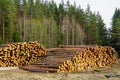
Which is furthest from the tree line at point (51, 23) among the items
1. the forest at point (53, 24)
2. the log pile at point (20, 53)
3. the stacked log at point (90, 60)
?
the log pile at point (20, 53)

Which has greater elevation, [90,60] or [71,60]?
[71,60]

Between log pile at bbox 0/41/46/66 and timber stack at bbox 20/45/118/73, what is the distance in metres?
0.85

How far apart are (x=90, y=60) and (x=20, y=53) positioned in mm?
4745

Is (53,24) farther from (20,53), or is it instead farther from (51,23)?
(20,53)

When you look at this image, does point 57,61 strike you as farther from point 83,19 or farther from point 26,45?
point 83,19

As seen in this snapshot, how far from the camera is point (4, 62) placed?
A: 23.2 metres

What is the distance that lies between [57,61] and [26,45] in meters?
3.13

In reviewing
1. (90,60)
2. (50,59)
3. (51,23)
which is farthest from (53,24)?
(50,59)

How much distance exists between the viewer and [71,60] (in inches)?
863

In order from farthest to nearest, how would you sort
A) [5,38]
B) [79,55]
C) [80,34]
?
1. [80,34]
2. [5,38]
3. [79,55]

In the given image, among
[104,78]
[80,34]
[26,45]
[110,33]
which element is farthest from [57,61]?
[80,34]

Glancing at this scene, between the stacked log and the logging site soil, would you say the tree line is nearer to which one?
the stacked log

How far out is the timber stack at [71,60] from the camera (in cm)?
2114

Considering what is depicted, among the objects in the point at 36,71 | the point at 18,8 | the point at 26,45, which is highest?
the point at 18,8
